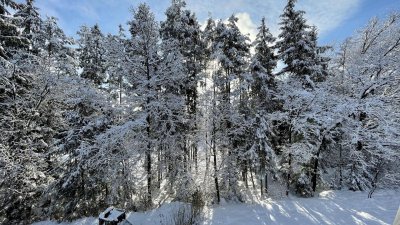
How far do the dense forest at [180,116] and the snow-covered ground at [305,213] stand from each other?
1878mm

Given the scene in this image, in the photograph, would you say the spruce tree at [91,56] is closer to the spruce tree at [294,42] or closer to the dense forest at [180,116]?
the dense forest at [180,116]

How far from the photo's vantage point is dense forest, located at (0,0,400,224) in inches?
588

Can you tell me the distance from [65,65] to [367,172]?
21.8 meters

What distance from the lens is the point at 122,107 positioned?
15297 mm

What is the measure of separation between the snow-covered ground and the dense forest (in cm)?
188

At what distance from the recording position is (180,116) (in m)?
16.0

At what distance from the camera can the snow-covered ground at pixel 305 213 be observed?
34.6ft

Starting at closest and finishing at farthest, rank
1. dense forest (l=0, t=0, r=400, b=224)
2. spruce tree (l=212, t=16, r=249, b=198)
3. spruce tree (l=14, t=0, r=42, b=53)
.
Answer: dense forest (l=0, t=0, r=400, b=224)
spruce tree (l=212, t=16, r=249, b=198)
spruce tree (l=14, t=0, r=42, b=53)

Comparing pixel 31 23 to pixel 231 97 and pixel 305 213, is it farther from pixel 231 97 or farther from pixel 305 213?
pixel 305 213

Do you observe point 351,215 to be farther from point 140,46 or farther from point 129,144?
point 140,46

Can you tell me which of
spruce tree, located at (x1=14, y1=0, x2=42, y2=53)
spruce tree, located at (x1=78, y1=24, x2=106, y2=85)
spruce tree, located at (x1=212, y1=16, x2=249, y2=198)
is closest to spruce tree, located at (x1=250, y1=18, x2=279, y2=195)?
spruce tree, located at (x1=212, y1=16, x2=249, y2=198)

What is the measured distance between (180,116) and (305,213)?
8.33 metres

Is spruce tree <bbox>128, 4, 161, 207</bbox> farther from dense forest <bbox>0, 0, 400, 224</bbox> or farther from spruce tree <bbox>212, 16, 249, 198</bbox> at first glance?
spruce tree <bbox>212, 16, 249, 198</bbox>

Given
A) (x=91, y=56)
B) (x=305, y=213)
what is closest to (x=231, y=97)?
(x=305, y=213)
